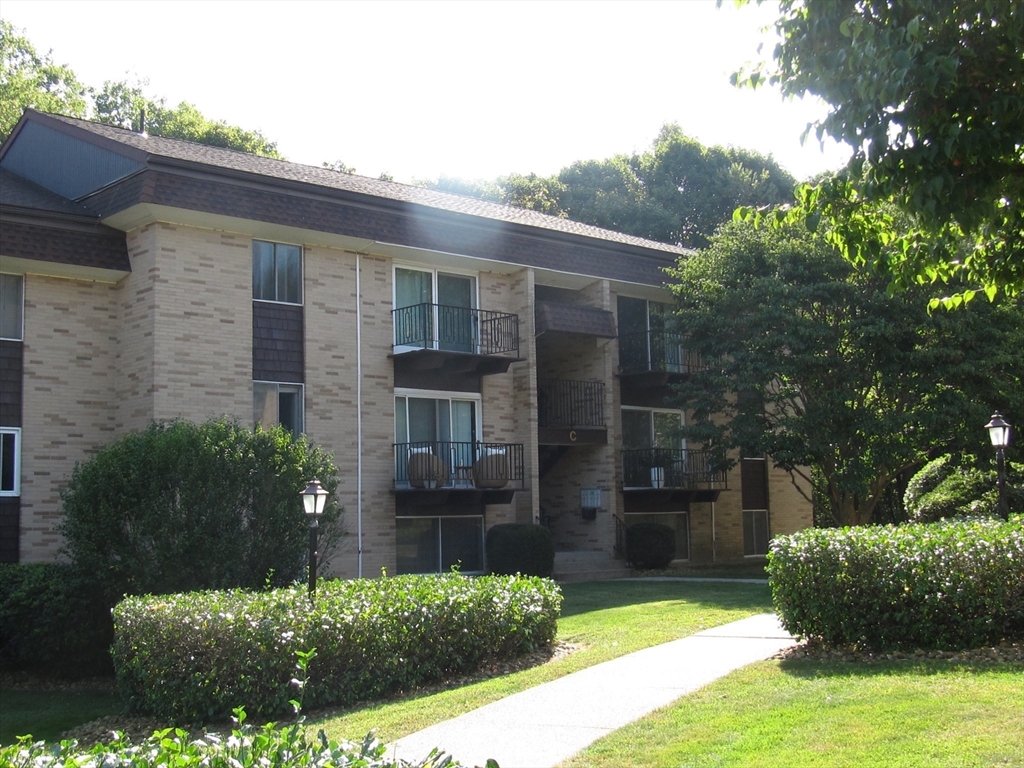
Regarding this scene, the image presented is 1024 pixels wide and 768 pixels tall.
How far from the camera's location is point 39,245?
19.0 meters

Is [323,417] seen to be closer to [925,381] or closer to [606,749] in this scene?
[925,381]

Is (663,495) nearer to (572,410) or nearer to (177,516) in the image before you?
(572,410)

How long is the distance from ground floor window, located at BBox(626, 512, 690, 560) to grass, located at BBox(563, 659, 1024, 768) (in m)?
17.7

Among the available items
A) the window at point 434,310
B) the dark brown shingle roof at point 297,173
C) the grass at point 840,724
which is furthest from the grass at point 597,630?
the dark brown shingle roof at point 297,173

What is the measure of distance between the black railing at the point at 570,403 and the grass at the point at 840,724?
1593 centimetres

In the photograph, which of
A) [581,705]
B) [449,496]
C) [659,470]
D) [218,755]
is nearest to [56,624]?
[449,496]

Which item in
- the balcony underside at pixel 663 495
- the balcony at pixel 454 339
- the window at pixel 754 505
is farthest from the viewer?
the window at pixel 754 505

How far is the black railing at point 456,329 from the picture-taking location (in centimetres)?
2281

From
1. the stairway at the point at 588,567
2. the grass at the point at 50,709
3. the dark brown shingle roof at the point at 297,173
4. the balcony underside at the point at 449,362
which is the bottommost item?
the grass at the point at 50,709

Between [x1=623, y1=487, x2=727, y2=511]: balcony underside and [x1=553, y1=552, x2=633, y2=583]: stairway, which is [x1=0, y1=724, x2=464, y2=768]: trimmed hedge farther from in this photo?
[x1=623, y1=487, x2=727, y2=511]: balcony underside

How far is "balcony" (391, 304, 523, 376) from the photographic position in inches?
890

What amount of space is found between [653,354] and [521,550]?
7308 millimetres

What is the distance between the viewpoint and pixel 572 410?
86.4 feet

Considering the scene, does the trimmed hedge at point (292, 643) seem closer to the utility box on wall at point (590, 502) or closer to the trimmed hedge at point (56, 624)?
the trimmed hedge at point (56, 624)
